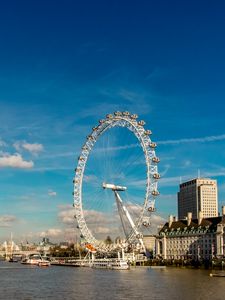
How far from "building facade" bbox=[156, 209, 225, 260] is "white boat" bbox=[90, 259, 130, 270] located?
21.8m

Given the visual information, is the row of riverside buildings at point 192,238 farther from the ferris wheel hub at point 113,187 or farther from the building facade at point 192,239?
the ferris wheel hub at point 113,187

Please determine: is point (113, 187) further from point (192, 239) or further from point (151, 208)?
point (192, 239)

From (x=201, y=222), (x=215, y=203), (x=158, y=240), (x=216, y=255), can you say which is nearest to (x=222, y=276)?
(x=216, y=255)

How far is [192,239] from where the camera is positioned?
414 ft

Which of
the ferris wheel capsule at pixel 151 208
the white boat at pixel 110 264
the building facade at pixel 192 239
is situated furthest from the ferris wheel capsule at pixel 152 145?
the building facade at pixel 192 239

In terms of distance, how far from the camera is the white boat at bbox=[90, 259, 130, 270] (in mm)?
98438

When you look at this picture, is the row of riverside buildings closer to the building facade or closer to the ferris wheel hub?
the building facade

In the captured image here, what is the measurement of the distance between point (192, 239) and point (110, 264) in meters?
28.8

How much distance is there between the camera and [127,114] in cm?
8350

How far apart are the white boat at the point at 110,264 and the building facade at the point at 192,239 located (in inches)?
857

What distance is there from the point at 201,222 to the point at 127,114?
50.7 m

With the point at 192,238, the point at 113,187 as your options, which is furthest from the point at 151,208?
the point at 192,238

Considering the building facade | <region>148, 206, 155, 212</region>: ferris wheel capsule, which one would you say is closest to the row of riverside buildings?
the building facade

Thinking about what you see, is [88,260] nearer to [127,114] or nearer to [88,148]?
[88,148]
